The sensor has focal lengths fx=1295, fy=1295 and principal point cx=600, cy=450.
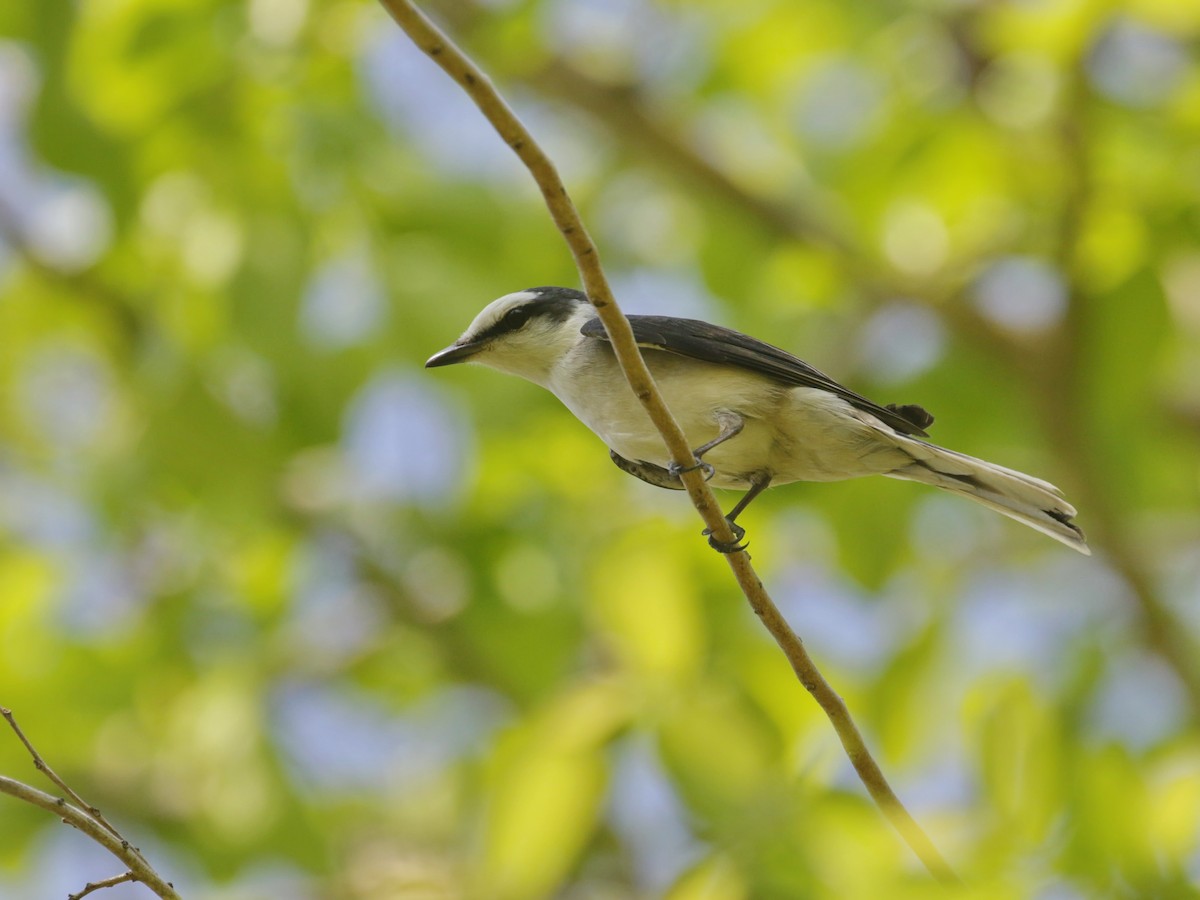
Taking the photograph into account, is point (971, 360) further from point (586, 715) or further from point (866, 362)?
point (586, 715)

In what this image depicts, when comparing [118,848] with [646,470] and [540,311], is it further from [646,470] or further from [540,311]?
[540,311]

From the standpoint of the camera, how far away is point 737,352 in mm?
2863

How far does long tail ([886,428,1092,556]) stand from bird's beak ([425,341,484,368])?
95 cm

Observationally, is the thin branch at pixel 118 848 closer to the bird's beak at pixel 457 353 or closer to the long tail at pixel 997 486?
the bird's beak at pixel 457 353

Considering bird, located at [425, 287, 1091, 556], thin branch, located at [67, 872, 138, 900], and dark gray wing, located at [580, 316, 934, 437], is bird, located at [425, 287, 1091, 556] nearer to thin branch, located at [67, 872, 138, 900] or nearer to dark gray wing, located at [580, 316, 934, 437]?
dark gray wing, located at [580, 316, 934, 437]

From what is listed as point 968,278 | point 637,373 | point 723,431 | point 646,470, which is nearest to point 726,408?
point 723,431

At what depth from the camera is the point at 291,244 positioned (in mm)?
3885

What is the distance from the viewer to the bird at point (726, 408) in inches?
107

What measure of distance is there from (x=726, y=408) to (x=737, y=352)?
0.44 feet

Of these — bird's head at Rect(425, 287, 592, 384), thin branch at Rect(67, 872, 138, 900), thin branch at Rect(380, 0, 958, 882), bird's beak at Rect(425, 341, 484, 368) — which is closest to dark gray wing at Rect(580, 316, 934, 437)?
bird's head at Rect(425, 287, 592, 384)

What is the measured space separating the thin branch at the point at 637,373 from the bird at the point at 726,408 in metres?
0.59

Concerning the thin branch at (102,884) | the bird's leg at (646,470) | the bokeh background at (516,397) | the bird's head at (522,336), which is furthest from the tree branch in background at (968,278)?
the thin branch at (102,884)

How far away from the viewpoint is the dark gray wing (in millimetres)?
2812

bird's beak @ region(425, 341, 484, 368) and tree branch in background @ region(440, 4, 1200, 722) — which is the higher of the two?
tree branch in background @ region(440, 4, 1200, 722)
